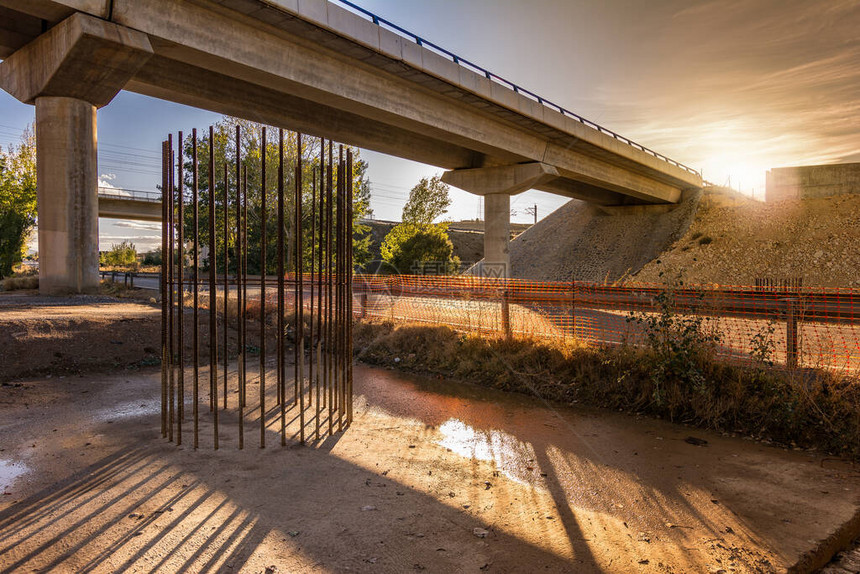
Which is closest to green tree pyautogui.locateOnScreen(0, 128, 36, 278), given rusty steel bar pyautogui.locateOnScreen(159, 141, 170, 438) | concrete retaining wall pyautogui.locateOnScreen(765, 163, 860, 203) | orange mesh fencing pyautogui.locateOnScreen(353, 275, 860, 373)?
orange mesh fencing pyautogui.locateOnScreen(353, 275, 860, 373)

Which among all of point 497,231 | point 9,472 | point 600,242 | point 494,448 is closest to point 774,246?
point 600,242

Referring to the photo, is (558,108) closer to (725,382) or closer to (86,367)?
(725,382)

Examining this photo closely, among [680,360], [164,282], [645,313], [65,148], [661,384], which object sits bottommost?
[661,384]

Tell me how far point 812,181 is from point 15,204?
47087 millimetres

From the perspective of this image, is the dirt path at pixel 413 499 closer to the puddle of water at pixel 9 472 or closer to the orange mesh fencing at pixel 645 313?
the puddle of water at pixel 9 472

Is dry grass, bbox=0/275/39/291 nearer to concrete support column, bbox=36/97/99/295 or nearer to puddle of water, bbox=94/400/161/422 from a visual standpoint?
concrete support column, bbox=36/97/99/295

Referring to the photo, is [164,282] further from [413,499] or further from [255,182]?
[255,182]

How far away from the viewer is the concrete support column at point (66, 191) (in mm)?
15203

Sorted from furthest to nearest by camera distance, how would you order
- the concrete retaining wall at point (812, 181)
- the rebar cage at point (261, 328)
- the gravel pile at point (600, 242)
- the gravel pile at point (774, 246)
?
the gravel pile at point (600, 242)
the concrete retaining wall at point (812, 181)
the gravel pile at point (774, 246)
the rebar cage at point (261, 328)

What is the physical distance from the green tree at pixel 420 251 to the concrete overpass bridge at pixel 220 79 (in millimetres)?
8245

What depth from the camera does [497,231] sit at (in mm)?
27641

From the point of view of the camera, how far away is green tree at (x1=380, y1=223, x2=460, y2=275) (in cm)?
3067

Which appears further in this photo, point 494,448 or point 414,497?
point 494,448

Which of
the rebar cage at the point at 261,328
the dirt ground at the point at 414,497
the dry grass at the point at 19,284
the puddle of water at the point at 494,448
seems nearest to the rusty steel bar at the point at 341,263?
the rebar cage at the point at 261,328
